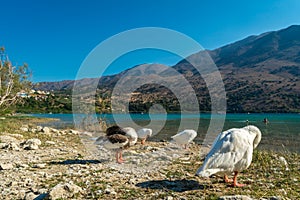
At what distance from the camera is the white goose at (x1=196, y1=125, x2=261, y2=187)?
267 inches

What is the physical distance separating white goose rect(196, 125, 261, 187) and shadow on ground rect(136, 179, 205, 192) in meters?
0.95

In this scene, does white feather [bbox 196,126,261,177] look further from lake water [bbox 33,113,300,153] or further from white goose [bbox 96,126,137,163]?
lake water [bbox 33,113,300,153]

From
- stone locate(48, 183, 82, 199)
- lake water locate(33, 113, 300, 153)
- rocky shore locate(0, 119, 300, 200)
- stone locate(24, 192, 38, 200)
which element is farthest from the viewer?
lake water locate(33, 113, 300, 153)

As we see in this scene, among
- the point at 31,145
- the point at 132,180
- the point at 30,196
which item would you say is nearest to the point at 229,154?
the point at 132,180

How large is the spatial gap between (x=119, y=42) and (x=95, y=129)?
1673 centimetres

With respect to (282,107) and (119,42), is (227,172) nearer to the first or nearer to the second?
(119,42)

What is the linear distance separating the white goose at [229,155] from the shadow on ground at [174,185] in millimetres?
947

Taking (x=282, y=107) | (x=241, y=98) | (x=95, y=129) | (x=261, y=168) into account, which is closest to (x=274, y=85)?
(x=241, y=98)

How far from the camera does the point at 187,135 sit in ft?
54.1

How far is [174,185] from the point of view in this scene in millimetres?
7727

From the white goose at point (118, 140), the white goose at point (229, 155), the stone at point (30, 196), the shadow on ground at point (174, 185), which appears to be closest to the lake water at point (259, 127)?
the white goose at point (229, 155)

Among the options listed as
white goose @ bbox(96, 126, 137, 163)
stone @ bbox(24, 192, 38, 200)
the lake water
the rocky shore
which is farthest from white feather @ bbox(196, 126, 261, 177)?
the lake water

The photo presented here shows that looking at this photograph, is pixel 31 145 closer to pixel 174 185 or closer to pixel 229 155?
pixel 174 185

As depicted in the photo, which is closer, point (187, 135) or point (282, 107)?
point (187, 135)
